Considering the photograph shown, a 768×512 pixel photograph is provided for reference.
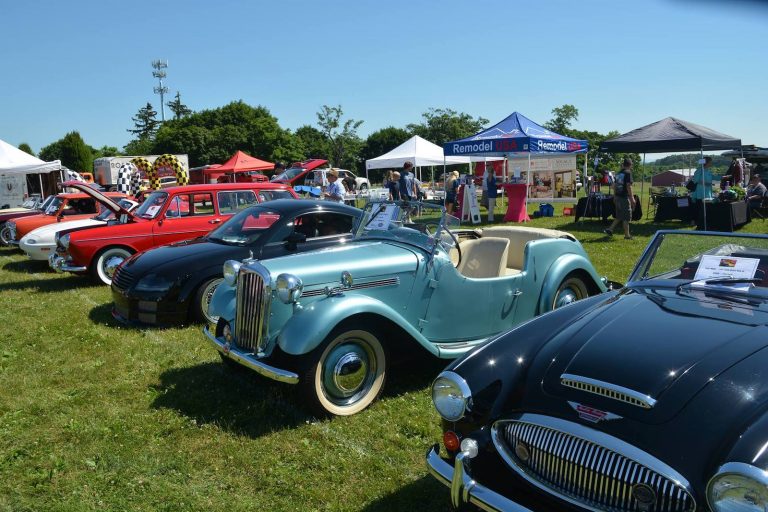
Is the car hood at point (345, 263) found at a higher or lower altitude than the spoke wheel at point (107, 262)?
higher

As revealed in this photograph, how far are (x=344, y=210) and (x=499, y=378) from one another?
16.4 ft

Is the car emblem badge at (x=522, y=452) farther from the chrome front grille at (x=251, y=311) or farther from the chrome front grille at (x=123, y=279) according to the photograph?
the chrome front grille at (x=123, y=279)

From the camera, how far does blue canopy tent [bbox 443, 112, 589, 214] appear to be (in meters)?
15.7

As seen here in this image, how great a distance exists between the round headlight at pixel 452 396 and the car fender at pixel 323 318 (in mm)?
1286

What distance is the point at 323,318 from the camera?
4.07 metres

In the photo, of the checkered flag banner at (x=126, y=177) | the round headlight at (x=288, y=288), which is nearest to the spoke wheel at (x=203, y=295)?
the round headlight at (x=288, y=288)

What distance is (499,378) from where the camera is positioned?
287cm

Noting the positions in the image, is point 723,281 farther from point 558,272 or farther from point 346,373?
point 346,373

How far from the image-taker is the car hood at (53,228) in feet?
38.0

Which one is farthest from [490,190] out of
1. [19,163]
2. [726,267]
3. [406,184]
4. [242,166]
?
[19,163]

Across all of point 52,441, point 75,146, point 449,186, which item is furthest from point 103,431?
point 75,146

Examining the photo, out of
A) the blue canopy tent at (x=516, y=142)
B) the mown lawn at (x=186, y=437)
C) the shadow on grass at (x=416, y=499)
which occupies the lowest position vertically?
the shadow on grass at (x=416, y=499)

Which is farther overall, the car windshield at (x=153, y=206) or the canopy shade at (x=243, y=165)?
the canopy shade at (x=243, y=165)

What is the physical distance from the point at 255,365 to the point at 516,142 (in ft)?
42.8
